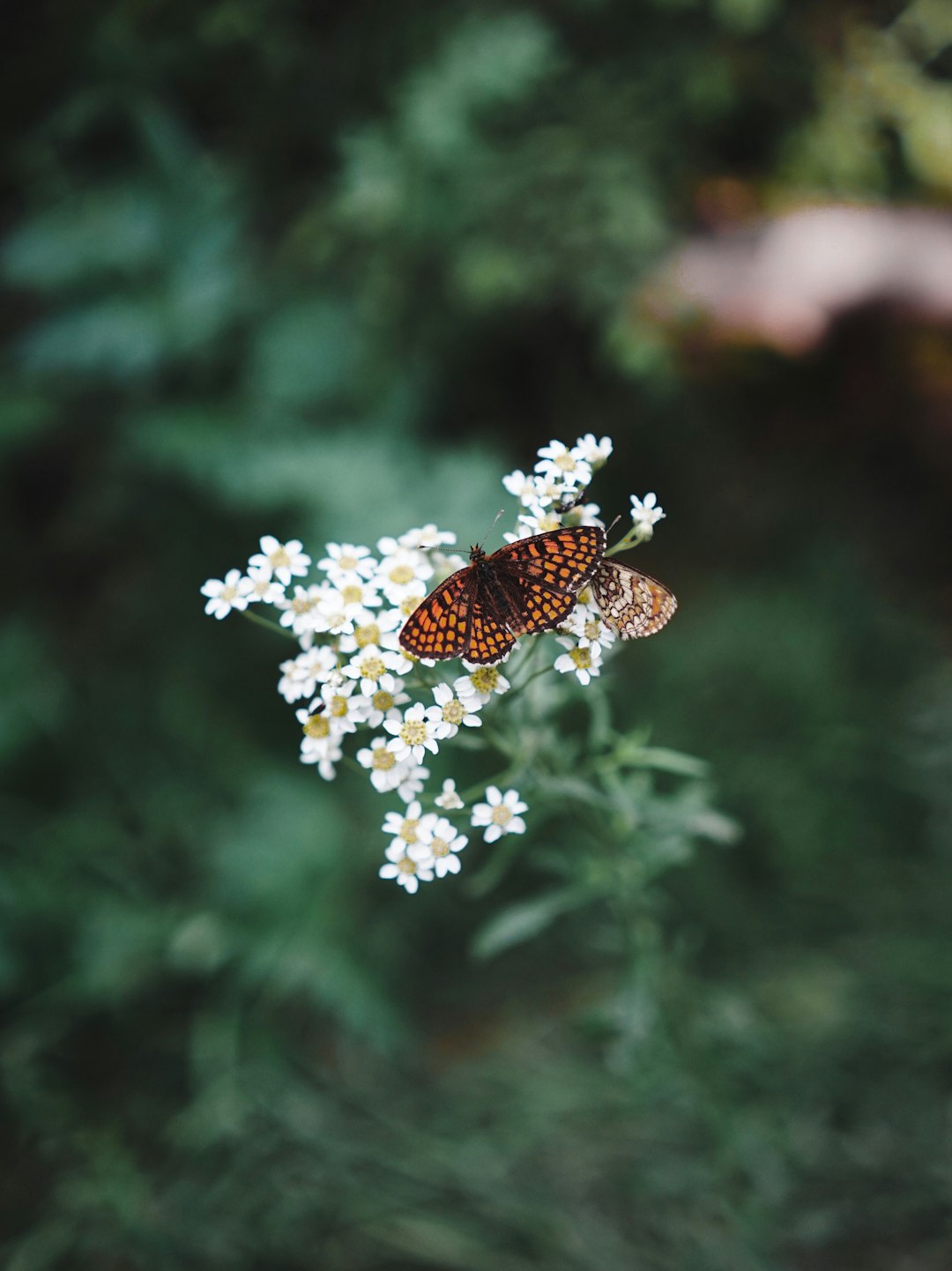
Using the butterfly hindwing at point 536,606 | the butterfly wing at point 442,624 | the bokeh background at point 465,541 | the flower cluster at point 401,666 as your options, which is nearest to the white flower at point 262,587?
the flower cluster at point 401,666

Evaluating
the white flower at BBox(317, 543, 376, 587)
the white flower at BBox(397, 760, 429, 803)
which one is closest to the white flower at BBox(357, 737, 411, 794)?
the white flower at BBox(397, 760, 429, 803)

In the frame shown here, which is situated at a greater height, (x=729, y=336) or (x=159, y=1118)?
(x=729, y=336)

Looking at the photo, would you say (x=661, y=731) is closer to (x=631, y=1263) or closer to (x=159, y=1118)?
(x=631, y=1263)

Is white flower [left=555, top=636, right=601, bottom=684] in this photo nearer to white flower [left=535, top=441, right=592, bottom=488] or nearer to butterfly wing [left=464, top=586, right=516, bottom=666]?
butterfly wing [left=464, top=586, right=516, bottom=666]

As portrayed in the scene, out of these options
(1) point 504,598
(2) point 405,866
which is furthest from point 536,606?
(2) point 405,866

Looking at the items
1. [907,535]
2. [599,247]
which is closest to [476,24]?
[599,247]

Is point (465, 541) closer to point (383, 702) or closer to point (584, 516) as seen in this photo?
point (584, 516)

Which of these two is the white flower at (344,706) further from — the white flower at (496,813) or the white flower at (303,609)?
the white flower at (496,813)
